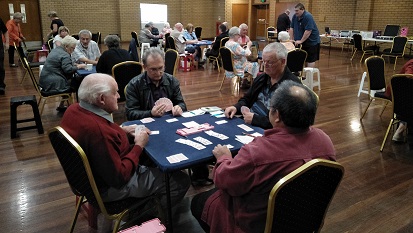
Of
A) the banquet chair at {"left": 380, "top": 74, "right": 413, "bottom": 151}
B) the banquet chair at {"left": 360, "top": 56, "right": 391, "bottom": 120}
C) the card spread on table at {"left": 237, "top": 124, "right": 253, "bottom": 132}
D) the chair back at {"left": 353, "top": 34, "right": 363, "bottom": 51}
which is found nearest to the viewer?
the card spread on table at {"left": 237, "top": 124, "right": 253, "bottom": 132}

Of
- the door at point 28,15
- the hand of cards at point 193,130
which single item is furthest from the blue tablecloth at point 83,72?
the door at point 28,15

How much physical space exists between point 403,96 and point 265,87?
5.32 ft

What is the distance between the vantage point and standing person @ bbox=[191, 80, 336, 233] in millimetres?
1386

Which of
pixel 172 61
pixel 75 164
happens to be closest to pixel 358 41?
pixel 172 61

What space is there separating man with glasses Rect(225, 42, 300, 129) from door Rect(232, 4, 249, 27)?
14.5 meters

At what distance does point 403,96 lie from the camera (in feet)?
11.4

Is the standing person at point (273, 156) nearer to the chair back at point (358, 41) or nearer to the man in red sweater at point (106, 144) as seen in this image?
the man in red sweater at point (106, 144)

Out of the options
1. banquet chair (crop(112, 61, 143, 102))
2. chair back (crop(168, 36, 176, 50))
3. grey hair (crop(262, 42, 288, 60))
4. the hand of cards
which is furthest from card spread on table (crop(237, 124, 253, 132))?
chair back (crop(168, 36, 176, 50))

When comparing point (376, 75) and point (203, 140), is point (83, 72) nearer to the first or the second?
point (203, 140)

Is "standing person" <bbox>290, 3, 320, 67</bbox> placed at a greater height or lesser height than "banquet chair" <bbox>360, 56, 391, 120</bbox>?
greater

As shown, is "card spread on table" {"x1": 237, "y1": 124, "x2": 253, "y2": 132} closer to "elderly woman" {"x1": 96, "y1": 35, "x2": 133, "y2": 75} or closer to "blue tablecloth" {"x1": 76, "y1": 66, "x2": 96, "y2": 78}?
"elderly woman" {"x1": 96, "y1": 35, "x2": 133, "y2": 75}

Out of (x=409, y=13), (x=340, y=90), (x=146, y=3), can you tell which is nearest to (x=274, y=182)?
(x=340, y=90)

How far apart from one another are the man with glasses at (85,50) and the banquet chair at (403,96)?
14.3 feet

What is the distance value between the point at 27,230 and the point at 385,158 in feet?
11.3
